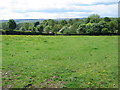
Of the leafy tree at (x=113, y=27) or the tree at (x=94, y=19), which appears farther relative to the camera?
the tree at (x=94, y=19)

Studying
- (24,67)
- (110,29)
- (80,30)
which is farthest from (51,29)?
(24,67)

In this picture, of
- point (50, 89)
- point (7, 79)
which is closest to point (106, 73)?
point (50, 89)

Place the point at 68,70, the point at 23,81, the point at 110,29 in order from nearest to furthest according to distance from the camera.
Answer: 1. the point at 23,81
2. the point at 68,70
3. the point at 110,29

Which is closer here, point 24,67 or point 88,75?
point 88,75

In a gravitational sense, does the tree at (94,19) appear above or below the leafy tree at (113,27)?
above

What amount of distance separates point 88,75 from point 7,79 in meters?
3.99

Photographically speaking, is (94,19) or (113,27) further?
(94,19)

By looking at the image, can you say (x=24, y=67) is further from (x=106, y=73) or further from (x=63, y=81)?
(x=106, y=73)

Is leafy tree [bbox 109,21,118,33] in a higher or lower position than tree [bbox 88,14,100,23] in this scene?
lower

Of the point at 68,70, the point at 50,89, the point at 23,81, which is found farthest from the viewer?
the point at 68,70

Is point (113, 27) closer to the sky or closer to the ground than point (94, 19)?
closer to the ground

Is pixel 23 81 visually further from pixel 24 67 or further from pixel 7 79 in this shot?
pixel 24 67

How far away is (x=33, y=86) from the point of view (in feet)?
21.9

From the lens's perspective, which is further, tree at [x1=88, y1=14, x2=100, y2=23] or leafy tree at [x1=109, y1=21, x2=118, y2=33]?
tree at [x1=88, y1=14, x2=100, y2=23]
